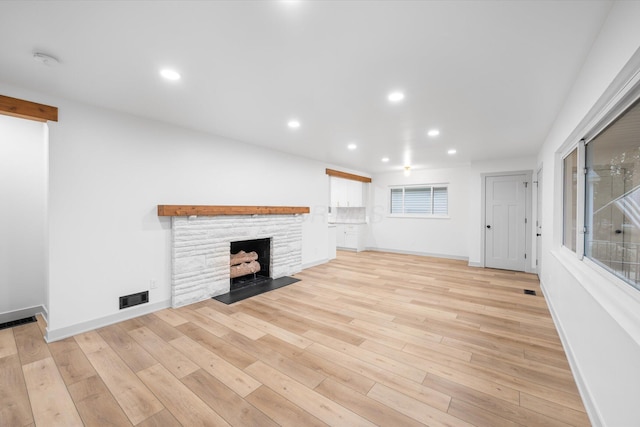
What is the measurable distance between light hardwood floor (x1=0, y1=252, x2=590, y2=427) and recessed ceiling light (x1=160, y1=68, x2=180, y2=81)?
7.81 ft

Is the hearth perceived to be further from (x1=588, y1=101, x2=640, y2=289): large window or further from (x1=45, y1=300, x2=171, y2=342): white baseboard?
(x1=588, y1=101, x2=640, y2=289): large window

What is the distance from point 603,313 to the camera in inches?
59.8

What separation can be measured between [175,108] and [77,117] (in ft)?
3.02

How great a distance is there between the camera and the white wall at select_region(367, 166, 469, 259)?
21.8ft

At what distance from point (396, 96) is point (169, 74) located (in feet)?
6.59

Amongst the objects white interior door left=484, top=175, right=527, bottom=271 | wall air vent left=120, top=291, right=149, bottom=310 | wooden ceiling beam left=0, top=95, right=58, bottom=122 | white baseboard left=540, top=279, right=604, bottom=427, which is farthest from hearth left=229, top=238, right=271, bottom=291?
white interior door left=484, top=175, right=527, bottom=271

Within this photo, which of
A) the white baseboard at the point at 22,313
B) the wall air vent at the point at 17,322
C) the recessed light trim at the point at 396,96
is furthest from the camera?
the white baseboard at the point at 22,313

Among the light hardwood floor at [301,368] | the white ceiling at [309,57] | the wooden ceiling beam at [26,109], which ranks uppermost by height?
the white ceiling at [309,57]

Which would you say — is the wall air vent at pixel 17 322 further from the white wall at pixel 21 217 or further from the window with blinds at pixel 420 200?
the window with blinds at pixel 420 200

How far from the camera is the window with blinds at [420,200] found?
701 cm

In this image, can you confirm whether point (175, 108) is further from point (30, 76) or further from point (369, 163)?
point (369, 163)

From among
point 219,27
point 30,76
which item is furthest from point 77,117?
point 219,27

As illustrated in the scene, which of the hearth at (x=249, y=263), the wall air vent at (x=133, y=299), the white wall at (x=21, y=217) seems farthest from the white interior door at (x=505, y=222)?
the white wall at (x=21, y=217)

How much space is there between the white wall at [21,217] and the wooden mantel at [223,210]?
47.6 inches
